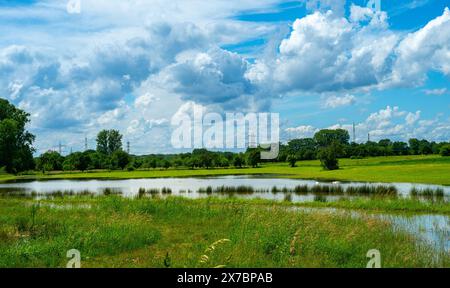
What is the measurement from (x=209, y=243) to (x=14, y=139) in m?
82.1

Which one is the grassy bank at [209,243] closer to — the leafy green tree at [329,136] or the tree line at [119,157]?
the tree line at [119,157]

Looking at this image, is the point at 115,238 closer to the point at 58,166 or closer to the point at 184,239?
the point at 184,239

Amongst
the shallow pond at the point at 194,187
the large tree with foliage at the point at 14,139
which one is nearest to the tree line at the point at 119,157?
the large tree with foliage at the point at 14,139

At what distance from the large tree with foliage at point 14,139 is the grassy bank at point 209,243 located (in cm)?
7082

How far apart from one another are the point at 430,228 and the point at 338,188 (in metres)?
21.9

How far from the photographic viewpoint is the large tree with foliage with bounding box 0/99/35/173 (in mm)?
81500

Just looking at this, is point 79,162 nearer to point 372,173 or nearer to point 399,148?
point 372,173

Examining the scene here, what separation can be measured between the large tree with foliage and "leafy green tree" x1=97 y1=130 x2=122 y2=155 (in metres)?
30.8

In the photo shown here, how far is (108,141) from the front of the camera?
12681cm

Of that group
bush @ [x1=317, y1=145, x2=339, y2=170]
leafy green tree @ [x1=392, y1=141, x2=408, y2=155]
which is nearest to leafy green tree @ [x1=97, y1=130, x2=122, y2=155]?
bush @ [x1=317, y1=145, x2=339, y2=170]

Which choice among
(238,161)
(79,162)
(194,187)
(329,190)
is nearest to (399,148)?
(238,161)

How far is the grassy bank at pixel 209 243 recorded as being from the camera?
36.2ft

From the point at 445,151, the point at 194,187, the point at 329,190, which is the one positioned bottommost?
the point at 194,187
